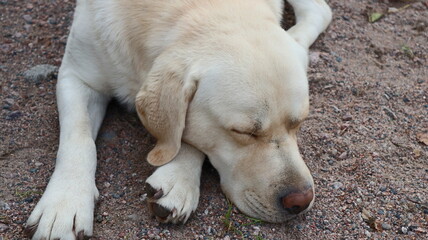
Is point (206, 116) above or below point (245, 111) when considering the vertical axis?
below

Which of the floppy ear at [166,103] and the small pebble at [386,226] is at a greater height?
the floppy ear at [166,103]

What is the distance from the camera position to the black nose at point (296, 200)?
2887mm

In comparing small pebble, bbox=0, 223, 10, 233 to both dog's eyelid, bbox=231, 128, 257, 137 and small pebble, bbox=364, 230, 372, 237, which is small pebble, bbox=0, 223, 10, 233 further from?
small pebble, bbox=364, 230, 372, 237

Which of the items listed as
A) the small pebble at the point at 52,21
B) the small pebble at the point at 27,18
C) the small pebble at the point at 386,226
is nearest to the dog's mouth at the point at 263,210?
the small pebble at the point at 386,226

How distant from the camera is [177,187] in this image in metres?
3.03

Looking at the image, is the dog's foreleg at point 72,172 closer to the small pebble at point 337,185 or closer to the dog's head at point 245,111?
the dog's head at point 245,111

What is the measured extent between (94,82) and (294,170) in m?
1.41

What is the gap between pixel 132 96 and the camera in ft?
11.8

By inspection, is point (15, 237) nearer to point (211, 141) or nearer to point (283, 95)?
point (211, 141)

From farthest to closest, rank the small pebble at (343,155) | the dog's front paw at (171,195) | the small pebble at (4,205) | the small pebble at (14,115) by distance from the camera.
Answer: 1. the small pebble at (14,115)
2. the small pebble at (343,155)
3. the small pebble at (4,205)
4. the dog's front paw at (171,195)

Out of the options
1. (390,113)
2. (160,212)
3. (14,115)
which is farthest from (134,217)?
(390,113)

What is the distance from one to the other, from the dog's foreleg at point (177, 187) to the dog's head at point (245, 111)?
11cm

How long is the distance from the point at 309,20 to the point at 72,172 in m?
2.15

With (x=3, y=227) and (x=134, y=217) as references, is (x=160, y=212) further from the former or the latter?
(x=3, y=227)
